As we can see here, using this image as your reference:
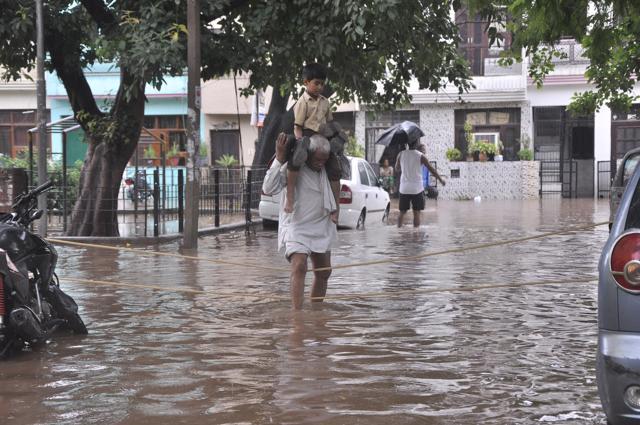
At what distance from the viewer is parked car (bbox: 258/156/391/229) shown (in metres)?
18.0

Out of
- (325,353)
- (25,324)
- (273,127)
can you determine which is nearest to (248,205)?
(273,127)

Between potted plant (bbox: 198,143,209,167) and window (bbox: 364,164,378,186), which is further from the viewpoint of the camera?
potted plant (bbox: 198,143,209,167)

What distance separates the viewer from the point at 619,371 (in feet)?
12.3

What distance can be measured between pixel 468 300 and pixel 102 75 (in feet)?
102

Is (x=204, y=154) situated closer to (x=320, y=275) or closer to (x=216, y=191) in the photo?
(x=216, y=191)

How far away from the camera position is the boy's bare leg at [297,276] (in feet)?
24.8

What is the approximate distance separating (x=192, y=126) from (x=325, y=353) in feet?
28.4

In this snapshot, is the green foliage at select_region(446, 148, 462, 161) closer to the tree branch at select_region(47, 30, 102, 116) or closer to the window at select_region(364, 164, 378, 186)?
the window at select_region(364, 164, 378, 186)

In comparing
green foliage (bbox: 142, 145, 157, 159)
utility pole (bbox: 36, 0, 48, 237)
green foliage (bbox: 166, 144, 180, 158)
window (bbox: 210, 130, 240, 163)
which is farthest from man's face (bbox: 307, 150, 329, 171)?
window (bbox: 210, 130, 240, 163)

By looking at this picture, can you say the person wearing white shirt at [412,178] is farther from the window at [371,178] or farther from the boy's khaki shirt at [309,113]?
the boy's khaki shirt at [309,113]

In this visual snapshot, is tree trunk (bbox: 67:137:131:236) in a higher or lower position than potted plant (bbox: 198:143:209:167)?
lower

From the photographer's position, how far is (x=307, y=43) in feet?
44.6

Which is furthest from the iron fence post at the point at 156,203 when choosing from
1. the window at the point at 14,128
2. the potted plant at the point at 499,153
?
the window at the point at 14,128

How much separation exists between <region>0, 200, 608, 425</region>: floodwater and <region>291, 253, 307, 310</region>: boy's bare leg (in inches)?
5.2
